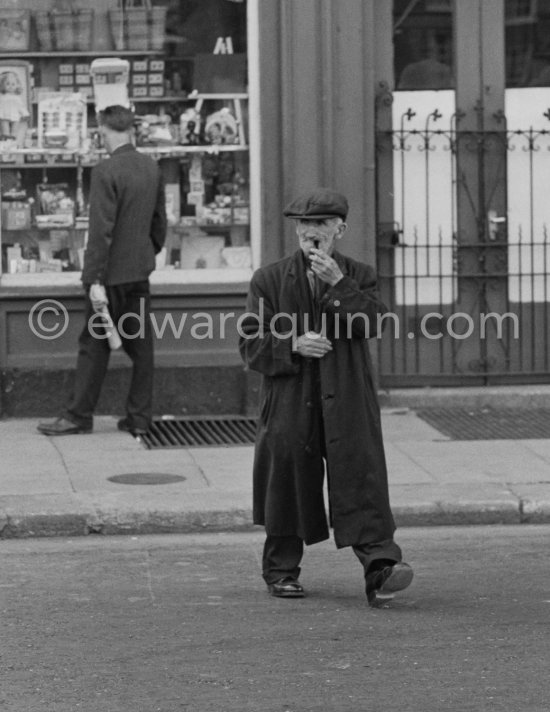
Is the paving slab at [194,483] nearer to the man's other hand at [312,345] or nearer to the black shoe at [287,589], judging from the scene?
the black shoe at [287,589]

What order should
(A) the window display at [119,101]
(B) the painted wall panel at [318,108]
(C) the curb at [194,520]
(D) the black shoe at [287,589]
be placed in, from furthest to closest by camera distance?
(A) the window display at [119,101] → (B) the painted wall panel at [318,108] → (C) the curb at [194,520] → (D) the black shoe at [287,589]

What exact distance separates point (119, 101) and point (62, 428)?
8.57ft

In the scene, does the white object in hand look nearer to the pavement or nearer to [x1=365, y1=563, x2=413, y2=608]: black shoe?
the pavement

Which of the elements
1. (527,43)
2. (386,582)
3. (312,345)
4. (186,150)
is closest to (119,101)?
(186,150)

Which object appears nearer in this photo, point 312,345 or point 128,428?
point 312,345

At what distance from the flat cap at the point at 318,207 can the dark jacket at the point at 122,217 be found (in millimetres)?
4059

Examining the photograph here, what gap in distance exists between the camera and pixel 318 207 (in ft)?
21.6

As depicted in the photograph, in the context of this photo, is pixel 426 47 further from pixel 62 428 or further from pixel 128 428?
pixel 62 428

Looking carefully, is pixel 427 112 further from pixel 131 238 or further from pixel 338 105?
pixel 131 238

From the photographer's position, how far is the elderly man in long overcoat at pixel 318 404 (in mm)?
6660

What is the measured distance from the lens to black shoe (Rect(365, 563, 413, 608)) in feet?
21.6

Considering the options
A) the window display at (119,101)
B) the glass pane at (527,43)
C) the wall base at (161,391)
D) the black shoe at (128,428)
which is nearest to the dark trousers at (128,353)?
the black shoe at (128,428)

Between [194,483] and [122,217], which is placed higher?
[122,217]

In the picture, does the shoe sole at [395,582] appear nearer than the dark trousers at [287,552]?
Yes
